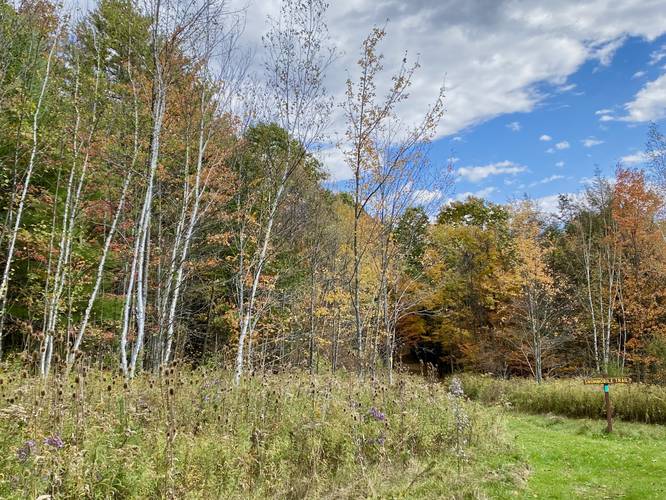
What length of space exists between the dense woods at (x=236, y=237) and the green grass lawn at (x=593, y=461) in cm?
301

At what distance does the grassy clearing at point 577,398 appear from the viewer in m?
10.1

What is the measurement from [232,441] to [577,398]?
1071 centimetres

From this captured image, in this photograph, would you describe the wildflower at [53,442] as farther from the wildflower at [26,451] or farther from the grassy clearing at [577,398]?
the grassy clearing at [577,398]

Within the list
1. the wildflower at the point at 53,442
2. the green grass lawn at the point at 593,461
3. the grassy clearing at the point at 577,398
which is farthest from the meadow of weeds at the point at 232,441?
the grassy clearing at the point at 577,398

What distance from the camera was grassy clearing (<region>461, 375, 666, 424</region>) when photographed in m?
10.1

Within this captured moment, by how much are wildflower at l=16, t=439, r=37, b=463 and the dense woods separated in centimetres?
57

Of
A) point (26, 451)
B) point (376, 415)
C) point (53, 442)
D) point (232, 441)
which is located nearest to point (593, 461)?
point (376, 415)

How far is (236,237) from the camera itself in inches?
455

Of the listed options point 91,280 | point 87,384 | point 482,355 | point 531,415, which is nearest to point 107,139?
point 91,280

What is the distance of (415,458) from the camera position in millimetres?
5090

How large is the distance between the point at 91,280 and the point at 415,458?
789 centimetres

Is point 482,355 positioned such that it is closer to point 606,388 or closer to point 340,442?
point 606,388

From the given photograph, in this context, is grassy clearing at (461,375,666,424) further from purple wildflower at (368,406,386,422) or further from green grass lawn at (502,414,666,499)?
purple wildflower at (368,406,386,422)

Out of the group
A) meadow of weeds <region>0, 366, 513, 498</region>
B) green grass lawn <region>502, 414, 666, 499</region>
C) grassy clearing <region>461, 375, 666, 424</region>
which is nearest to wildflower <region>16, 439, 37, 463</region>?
meadow of weeds <region>0, 366, 513, 498</region>
